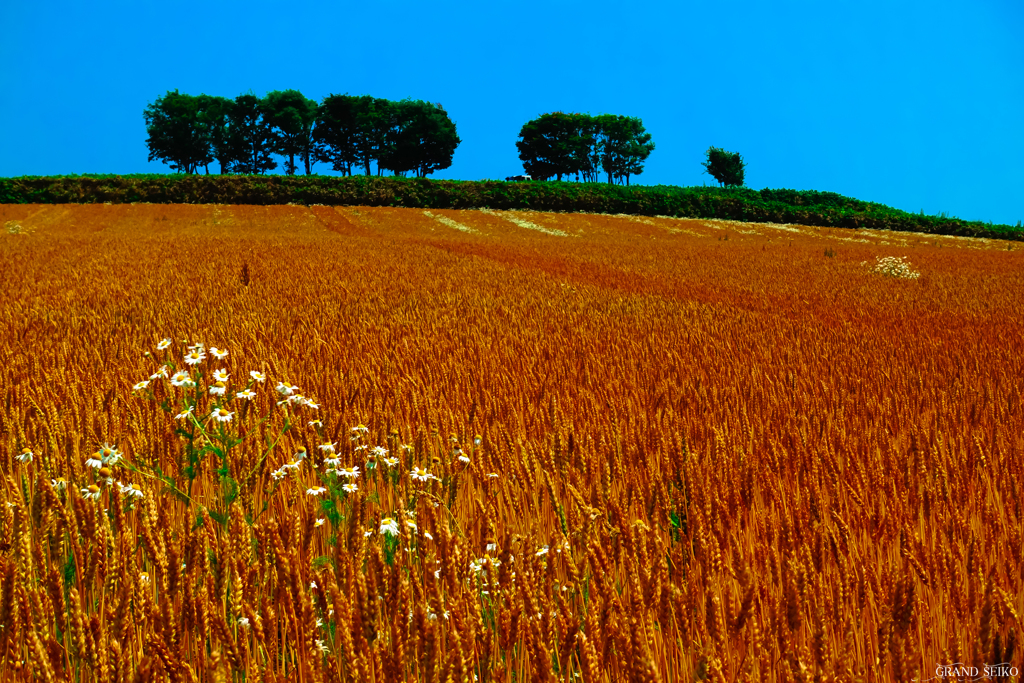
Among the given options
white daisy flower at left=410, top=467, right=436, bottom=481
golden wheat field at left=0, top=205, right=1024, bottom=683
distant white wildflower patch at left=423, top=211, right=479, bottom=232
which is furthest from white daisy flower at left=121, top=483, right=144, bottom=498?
distant white wildflower patch at left=423, top=211, right=479, bottom=232

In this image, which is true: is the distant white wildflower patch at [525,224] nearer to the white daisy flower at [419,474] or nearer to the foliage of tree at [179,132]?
the white daisy flower at [419,474]

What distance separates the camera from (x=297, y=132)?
77.1 meters

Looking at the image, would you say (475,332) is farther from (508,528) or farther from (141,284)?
(141,284)

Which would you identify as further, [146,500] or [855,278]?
[855,278]

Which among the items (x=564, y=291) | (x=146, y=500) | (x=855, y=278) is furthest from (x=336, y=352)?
(x=855, y=278)

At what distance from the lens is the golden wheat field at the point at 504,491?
1.56 m

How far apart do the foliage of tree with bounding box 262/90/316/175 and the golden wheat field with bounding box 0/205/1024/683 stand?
72764mm

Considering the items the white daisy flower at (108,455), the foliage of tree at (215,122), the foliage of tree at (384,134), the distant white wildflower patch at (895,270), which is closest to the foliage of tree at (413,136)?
the foliage of tree at (384,134)

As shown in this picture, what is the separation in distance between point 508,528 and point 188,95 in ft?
280

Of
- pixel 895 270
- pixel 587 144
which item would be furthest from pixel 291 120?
pixel 895 270

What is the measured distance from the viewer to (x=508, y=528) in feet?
8.14

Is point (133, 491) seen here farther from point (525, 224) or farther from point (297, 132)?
point (297, 132)

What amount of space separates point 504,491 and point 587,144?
84.4m

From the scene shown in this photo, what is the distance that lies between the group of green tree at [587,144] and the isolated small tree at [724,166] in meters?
7.81
